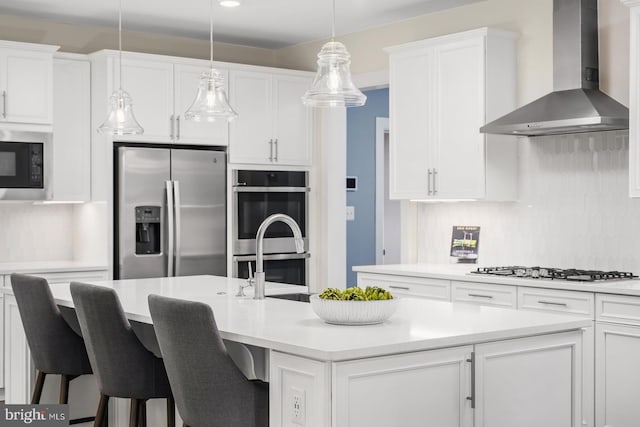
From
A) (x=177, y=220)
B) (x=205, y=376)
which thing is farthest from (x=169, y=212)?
(x=205, y=376)

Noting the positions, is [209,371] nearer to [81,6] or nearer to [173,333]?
[173,333]

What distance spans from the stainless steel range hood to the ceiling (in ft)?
3.27

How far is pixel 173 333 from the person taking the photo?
2805 millimetres

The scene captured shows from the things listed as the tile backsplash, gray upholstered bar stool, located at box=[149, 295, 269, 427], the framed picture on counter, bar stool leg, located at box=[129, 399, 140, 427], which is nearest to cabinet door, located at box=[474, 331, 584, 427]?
gray upholstered bar stool, located at box=[149, 295, 269, 427]

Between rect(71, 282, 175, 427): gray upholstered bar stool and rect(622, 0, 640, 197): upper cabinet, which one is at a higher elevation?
rect(622, 0, 640, 197): upper cabinet

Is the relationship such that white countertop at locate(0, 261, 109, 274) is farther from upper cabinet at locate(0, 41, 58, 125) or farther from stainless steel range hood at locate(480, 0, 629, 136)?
stainless steel range hood at locate(480, 0, 629, 136)

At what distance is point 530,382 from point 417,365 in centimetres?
55

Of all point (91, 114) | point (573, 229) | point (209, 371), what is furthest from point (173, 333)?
point (91, 114)

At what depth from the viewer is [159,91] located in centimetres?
620

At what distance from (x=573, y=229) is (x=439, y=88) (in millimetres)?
1247

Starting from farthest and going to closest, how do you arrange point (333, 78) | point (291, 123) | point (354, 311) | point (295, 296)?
point (291, 123) → point (295, 296) → point (333, 78) → point (354, 311)

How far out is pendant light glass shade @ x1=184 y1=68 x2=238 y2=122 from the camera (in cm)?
390

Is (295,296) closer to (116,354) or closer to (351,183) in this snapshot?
(116,354)

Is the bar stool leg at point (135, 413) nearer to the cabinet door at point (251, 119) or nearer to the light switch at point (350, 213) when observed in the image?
the cabinet door at point (251, 119)
